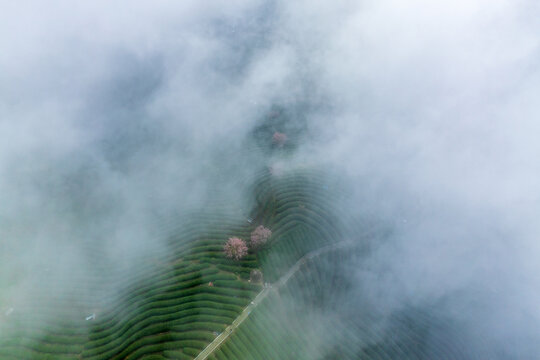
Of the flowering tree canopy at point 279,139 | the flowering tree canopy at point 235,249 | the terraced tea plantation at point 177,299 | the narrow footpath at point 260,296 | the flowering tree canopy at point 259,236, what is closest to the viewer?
the terraced tea plantation at point 177,299

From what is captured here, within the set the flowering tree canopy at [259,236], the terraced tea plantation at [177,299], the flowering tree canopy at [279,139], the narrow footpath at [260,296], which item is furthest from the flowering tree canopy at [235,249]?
the flowering tree canopy at [279,139]

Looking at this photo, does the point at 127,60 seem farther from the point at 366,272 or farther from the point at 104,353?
the point at 366,272

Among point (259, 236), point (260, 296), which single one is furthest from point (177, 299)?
point (259, 236)

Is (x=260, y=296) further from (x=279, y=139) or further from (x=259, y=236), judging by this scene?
(x=279, y=139)

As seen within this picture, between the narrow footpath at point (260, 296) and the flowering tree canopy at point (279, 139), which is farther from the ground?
the flowering tree canopy at point (279, 139)

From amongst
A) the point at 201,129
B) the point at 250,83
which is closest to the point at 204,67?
the point at 250,83

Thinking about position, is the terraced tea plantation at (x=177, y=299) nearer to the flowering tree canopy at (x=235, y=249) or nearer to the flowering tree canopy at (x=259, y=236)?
the flowering tree canopy at (x=235, y=249)

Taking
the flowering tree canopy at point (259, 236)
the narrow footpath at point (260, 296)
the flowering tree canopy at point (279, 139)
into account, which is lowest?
the narrow footpath at point (260, 296)
